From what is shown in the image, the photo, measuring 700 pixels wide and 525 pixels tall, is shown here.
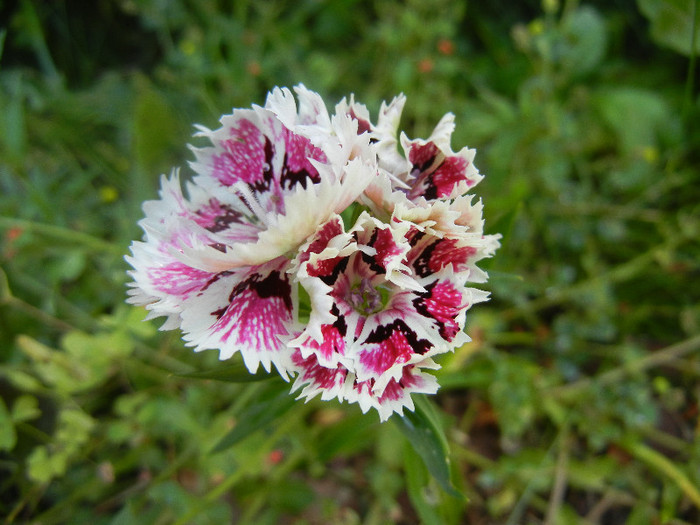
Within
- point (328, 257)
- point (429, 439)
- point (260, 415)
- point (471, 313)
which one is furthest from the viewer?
point (471, 313)

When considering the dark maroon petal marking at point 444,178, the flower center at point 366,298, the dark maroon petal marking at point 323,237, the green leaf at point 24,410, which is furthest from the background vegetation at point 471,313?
the dark maroon petal marking at point 323,237

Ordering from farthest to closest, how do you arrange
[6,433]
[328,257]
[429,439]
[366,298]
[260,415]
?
[6,433] < [260,415] < [429,439] < [366,298] < [328,257]

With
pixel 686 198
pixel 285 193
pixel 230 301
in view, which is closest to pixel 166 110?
pixel 285 193

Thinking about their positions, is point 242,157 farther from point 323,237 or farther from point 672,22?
point 672,22

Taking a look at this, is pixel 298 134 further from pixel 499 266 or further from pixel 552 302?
pixel 552 302

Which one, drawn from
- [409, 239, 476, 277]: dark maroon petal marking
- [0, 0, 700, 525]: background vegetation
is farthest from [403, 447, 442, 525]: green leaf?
[409, 239, 476, 277]: dark maroon petal marking

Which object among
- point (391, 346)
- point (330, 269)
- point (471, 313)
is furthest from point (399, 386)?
point (471, 313)

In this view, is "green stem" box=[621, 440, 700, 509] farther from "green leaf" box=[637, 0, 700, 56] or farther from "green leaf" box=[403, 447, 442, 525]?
"green leaf" box=[637, 0, 700, 56]

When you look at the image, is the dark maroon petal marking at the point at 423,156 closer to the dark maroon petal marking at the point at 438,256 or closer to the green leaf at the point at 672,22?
the dark maroon petal marking at the point at 438,256

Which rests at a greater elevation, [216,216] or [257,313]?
[216,216]
